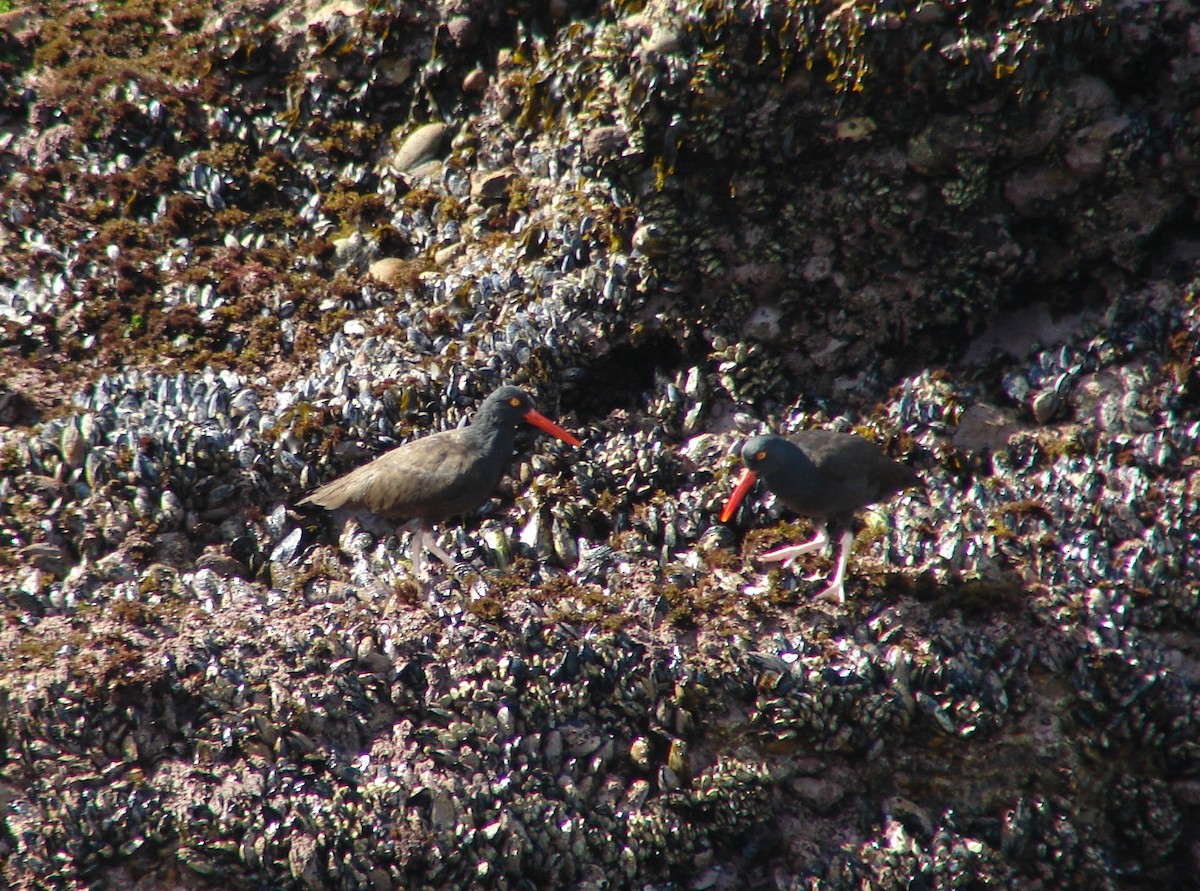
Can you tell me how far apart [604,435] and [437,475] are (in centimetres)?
185

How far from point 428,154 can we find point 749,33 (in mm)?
3727

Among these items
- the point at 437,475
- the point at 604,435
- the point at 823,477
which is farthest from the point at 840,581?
the point at 437,475

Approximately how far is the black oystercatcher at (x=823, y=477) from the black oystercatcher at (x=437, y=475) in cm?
175

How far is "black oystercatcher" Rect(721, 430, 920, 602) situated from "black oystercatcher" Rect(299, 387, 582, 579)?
1.75m

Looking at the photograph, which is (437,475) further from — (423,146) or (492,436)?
(423,146)

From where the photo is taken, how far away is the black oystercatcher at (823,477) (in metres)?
6.76

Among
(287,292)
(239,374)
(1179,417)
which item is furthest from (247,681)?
(1179,417)

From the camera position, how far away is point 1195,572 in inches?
267

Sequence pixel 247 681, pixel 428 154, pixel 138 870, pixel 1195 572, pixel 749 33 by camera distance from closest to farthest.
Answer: pixel 138 870 < pixel 247 681 < pixel 1195 572 < pixel 749 33 < pixel 428 154

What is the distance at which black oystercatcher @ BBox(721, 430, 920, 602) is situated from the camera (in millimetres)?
6758

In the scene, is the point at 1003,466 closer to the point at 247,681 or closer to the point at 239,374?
the point at 247,681

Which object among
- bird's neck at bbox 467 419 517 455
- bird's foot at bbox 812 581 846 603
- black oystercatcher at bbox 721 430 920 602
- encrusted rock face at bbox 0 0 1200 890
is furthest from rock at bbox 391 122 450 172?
bird's foot at bbox 812 581 846 603

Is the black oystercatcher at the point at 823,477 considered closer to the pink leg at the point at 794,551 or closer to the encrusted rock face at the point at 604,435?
the pink leg at the point at 794,551

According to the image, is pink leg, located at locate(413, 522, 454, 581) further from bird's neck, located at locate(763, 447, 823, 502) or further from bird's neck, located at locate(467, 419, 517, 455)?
bird's neck, located at locate(763, 447, 823, 502)
